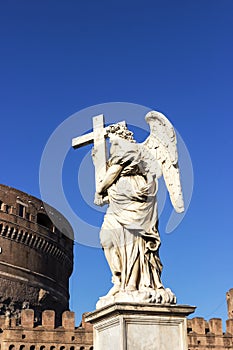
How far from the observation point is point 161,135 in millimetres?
4254

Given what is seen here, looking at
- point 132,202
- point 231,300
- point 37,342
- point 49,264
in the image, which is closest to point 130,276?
point 132,202

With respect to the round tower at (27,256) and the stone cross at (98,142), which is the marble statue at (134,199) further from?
the round tower at (27,256)

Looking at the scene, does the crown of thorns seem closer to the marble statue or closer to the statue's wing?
the marble statue

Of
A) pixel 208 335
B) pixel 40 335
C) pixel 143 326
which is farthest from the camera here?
pixel 208 335

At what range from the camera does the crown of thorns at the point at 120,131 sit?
417 centimetres

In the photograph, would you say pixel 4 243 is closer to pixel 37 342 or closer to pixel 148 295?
pixel 37 342

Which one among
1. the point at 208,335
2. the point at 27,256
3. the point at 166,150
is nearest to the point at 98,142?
the point at 166,150

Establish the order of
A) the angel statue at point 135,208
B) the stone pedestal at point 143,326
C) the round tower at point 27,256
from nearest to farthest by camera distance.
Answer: the stone pedestal at point 143,326
the angel statue at point 135,208
the round tower at point 27,256

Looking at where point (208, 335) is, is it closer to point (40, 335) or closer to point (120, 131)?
point (40, 335)

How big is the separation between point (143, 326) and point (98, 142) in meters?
1.30

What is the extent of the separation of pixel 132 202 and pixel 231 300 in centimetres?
2190

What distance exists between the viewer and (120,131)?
4.17 metres

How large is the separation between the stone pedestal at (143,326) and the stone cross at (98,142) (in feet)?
3.04

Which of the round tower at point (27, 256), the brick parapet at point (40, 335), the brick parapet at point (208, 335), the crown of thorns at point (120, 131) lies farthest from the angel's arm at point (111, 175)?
the round tower at point (27, 256)
